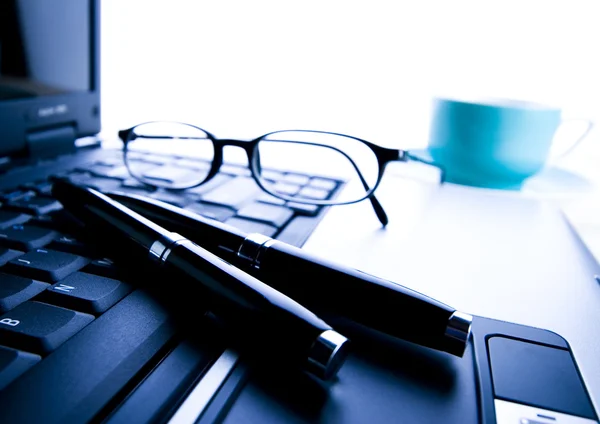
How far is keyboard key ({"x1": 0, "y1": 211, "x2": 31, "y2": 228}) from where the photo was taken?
28 centimetres

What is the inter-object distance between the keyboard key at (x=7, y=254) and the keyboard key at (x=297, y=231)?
0.15 m

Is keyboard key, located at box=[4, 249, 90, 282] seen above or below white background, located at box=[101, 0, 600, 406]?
below

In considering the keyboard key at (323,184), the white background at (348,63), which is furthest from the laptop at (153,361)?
the white background at (348,63)

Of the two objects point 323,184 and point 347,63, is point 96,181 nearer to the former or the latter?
point 323,184

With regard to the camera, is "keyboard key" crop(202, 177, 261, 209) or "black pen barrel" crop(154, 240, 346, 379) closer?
"black pen barrel" crop(154, 240, 346, 379)

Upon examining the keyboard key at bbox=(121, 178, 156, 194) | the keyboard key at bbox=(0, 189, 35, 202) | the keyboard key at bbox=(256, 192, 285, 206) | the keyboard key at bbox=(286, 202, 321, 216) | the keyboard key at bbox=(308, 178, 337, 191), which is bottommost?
the keyboard key at bbox=(121, 178, 156, 194)

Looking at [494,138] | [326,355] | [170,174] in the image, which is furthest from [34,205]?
[494,138]

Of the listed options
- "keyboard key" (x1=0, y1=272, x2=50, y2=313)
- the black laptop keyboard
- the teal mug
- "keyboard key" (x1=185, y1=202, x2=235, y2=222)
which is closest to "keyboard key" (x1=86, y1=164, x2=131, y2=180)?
the black laptop keyboard

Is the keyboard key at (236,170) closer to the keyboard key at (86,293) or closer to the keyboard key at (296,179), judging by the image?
the keyboard key at (296,179)

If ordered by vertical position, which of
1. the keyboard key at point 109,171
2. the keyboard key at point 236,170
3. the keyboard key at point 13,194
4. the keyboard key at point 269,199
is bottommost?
the keyboard key at point 109,171

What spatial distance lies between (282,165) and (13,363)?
381mm

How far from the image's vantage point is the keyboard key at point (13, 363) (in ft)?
0.53

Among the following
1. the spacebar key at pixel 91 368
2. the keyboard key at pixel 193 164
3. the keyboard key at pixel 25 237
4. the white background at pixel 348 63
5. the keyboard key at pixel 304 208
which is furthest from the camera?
the white background at pixel 348 63

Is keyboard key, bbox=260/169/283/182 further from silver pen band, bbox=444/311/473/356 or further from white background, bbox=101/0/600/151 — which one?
silver pen band, bbox=444/311/473/356
